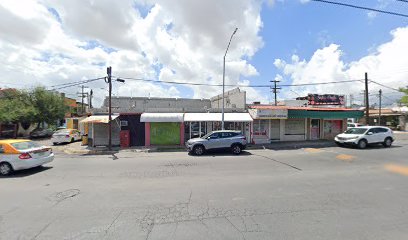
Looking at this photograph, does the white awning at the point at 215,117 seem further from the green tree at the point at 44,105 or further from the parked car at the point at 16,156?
the green tree at the point at 44,105

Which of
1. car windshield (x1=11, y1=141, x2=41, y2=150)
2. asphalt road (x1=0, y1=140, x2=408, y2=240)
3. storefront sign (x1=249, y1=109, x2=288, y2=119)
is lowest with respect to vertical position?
asphalt road (x1=0, y1=140, x2=408, y2=240)

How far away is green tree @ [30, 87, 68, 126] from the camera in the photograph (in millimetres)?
33594

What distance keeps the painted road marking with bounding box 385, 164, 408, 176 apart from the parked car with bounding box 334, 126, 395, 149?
6960 mm

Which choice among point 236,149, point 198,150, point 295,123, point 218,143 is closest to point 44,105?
point 198,150

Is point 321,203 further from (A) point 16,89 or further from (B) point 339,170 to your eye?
(A) point 16,89

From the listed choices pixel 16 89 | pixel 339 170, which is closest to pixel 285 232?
pixel 339 170

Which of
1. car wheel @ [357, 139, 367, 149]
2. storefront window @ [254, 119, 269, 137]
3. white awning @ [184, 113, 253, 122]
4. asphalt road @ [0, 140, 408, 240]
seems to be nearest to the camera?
asphalt road @ [0, 140, 408, 240]

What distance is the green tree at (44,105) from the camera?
3359 centimetres

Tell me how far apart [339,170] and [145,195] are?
27.1 ft

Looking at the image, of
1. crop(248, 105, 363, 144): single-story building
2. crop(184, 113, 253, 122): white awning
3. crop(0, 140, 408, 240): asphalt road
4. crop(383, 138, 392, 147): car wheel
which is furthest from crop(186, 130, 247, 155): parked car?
crop(383, 138, 392, 147): car wheel

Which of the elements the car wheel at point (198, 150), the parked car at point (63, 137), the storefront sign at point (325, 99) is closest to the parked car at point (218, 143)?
the car wheel at point (198, 150)

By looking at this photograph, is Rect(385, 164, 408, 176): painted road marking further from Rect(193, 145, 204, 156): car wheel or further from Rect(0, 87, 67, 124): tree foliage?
Rect(0, 87, 67, 124): tree foliage

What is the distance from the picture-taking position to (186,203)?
612cm

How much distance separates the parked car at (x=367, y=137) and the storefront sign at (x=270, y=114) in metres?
4.81
